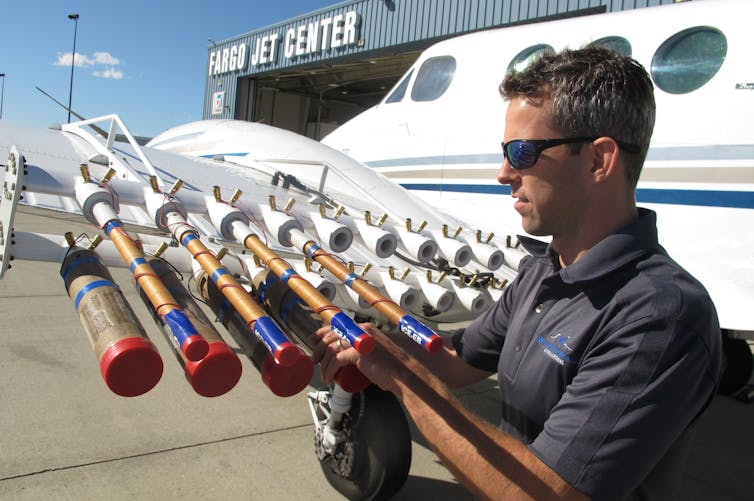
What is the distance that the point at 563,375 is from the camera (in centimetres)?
141

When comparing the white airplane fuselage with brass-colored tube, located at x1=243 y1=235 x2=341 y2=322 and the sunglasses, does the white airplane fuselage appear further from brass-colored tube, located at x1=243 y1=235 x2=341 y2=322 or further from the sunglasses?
brass-colored tube, located at x1=243 y1=235 x2=341 y2=322

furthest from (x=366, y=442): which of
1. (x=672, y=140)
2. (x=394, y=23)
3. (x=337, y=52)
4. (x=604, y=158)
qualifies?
(x=337, y=52)

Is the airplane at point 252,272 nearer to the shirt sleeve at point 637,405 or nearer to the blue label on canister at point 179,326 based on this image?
the blue label on canister at point 179,326

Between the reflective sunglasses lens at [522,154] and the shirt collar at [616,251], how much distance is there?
0.28 m

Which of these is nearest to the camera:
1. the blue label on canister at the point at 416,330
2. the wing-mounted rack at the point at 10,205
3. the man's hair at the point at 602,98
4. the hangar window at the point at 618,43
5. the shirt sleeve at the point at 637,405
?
the shirt sleeve at the point at 637,405

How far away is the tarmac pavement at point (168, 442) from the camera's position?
2.88 metres

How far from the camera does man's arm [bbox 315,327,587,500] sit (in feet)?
4.12

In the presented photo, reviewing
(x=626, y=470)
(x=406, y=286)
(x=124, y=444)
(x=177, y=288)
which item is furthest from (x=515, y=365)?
(x=124, y=444)

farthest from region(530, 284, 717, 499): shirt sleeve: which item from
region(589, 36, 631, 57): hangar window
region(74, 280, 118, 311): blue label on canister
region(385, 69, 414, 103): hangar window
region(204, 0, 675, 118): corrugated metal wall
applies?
region(204, 0, 675, 118): corrugated metal wall

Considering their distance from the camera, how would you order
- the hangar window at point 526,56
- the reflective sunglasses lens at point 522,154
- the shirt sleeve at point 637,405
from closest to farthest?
the shirt sleeve at point 637,405 < the reflective sunglasses lens at point 522,154 < the hangar window at point 526,56

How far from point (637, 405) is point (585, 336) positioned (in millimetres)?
209

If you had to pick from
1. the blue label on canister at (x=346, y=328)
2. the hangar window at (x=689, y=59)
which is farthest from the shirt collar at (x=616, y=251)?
the hangar window at (x=689, y=59)

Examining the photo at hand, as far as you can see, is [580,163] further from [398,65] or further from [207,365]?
[398,65]

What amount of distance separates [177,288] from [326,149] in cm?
349
